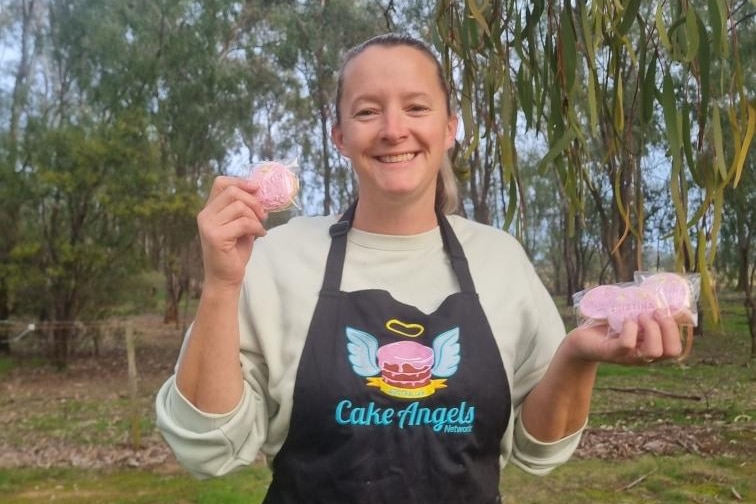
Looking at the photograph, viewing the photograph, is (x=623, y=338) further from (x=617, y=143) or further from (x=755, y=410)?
(x=755, y=410)

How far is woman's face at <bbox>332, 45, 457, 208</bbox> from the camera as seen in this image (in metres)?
1.46

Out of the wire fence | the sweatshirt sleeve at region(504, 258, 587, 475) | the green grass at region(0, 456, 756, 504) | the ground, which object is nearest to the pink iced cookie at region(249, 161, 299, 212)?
the sweatshirt sleeve at region(504, 258, 587, 475)

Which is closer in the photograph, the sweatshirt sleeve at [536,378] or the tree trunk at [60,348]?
the sweatshirt sleeve at [536,378]

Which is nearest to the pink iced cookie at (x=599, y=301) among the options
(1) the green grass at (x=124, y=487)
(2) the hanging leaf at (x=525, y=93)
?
(2) the hanging leaf at (x=525, y=93)

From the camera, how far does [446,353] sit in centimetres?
145

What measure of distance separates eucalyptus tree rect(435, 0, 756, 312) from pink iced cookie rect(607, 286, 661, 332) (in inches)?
6.3

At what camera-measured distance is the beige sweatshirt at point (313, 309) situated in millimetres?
1410

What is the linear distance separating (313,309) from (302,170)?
469cm

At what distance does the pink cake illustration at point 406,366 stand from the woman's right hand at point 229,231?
30 centimetres

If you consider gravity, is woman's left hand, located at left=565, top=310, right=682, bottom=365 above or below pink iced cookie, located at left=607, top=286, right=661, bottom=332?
below

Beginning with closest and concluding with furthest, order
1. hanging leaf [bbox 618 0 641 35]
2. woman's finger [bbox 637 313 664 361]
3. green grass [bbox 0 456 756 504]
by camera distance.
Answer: woman's finger [bbox 637 313 664 361], hanging leaf [bbox 618 0 641 35], green grass [bbox 0 456 756 504]

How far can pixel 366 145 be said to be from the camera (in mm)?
1472

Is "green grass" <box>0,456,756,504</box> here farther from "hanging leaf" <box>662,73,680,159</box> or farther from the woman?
"hanging leaf" <box>662,73,680,159</box>

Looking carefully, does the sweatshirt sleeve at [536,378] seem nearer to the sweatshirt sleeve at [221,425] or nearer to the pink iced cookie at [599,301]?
the pink iced cookie at [599,301]
